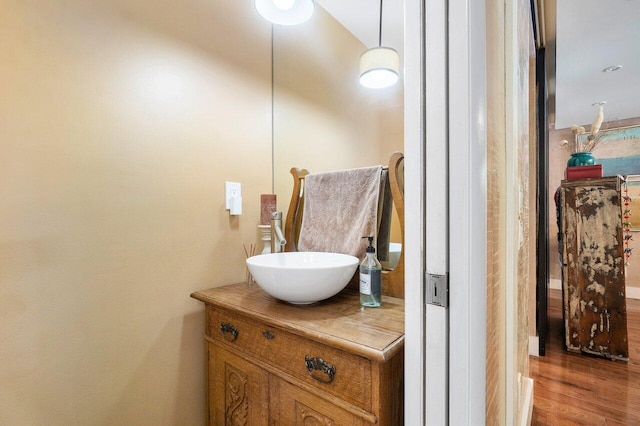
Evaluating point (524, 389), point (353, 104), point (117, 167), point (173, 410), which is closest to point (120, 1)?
point (117, 167)

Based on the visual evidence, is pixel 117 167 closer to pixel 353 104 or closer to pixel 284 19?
pixel 284 19

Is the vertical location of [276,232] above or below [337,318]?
above

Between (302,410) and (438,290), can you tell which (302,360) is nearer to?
(302,410)

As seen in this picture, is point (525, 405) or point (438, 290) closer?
point (438, 290)

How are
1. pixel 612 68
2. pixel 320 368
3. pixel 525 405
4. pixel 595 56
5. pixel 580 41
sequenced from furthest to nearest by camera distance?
pixel 612 68 → pixel 595 56 → pixel 580 41 → pixel 525 405 → pixel 320 368

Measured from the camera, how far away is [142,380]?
1188 mm

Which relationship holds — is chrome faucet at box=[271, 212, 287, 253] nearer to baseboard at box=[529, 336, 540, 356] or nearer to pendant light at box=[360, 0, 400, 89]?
pendant light at box=[360, 0, 400, 89]

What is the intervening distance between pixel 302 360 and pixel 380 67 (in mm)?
1300

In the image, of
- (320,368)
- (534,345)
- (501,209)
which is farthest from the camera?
(534,345)

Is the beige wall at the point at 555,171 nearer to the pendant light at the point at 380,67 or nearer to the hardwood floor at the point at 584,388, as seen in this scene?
the hardwood floor at the point at 584,388

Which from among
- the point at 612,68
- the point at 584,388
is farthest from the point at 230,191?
the point at 612,68

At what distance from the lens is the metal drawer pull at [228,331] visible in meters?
1.15

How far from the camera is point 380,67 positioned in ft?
4.89

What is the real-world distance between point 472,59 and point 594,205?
8.14 ft
